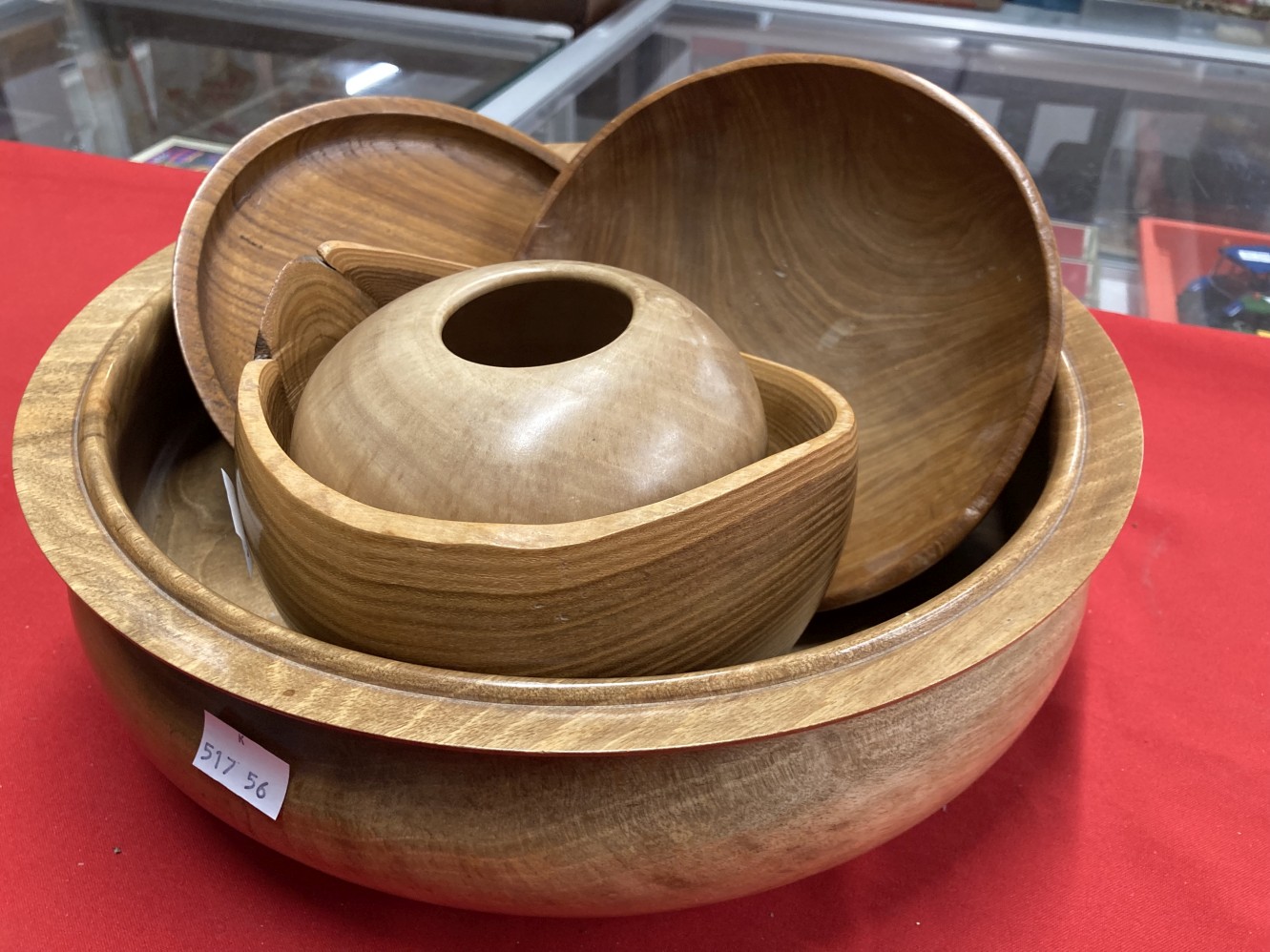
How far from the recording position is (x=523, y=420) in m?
0.38

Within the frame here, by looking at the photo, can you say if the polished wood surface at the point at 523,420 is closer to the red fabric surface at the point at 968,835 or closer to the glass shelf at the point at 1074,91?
the red fabric surface at the point at 968,835

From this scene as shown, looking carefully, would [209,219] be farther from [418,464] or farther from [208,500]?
[418,464]

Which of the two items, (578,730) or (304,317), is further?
(304,317)

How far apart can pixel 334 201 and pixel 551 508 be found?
1.11ft

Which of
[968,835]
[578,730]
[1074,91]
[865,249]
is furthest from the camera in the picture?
[1074,91]

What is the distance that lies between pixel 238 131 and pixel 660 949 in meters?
1.18

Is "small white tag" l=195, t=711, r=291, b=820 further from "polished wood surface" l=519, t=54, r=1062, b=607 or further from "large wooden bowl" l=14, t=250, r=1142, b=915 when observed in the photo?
"polished wood surface" l=519, t=54, r=1062, b=607

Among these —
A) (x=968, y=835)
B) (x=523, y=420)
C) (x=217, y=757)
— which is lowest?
(x=968, y=835)

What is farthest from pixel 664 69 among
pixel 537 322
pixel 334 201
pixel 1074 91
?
A: pixel 537 322

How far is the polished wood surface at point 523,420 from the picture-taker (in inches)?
14.8

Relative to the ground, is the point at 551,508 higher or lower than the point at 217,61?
higher

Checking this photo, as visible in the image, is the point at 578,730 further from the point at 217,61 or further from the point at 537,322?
the point at 217,61

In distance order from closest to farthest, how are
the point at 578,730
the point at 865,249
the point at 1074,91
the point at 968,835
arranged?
the point at 578,730, the point at 968,835, the point at 865,249, the point at 1074,91

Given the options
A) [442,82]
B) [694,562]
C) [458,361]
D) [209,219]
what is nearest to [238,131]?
[442,82]
